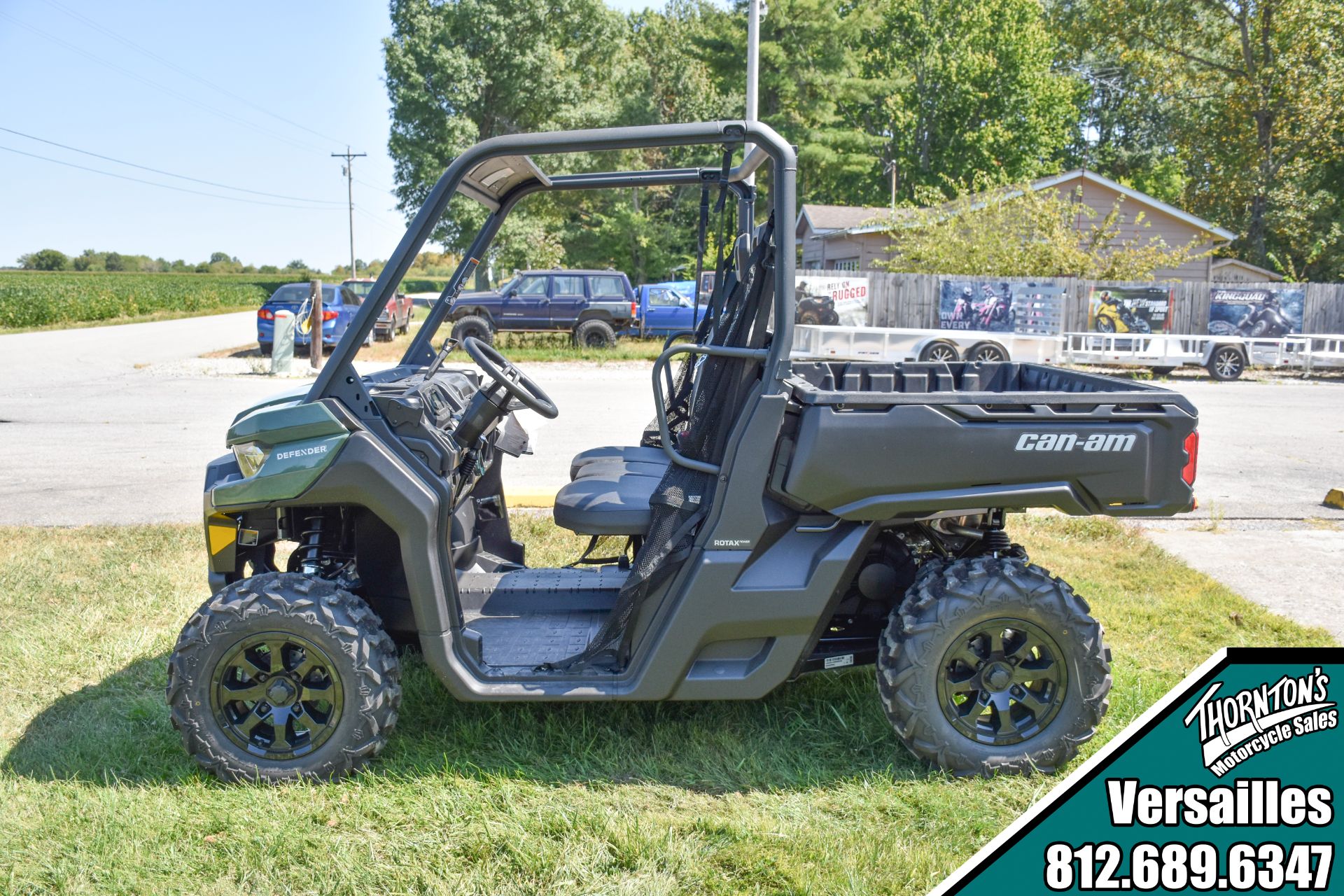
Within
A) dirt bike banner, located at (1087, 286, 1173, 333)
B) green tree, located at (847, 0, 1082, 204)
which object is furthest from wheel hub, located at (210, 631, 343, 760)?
green tree, located at (847, 0, 1082, 204)

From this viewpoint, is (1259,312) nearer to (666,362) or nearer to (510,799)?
(666,362)

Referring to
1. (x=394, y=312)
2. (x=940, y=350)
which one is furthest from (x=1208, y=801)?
(x=394, y=312)

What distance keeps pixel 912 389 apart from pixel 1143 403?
4.21ft

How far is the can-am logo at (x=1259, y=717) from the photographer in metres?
2.69

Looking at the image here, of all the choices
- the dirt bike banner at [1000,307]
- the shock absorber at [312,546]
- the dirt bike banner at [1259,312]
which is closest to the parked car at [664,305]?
the dirt bike banner at [1000,307]

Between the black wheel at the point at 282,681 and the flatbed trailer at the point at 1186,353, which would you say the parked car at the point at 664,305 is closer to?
the flatbed trailer at the point at 1186,353

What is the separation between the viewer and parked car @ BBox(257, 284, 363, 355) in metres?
20.9

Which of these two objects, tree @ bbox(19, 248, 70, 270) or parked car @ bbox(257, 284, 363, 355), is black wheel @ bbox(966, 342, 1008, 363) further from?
tree @ bbox(19, 248, 70, 270)

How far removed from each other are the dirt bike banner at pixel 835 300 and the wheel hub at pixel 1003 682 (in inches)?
715

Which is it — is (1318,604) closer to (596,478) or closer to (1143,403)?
(1143,403)

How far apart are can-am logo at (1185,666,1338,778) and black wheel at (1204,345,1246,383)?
19.2m

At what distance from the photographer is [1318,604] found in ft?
18.2

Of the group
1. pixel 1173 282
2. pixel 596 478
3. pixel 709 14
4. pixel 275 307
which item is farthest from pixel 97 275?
pixel 596 478

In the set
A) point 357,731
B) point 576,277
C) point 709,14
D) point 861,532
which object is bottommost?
point 357,731
